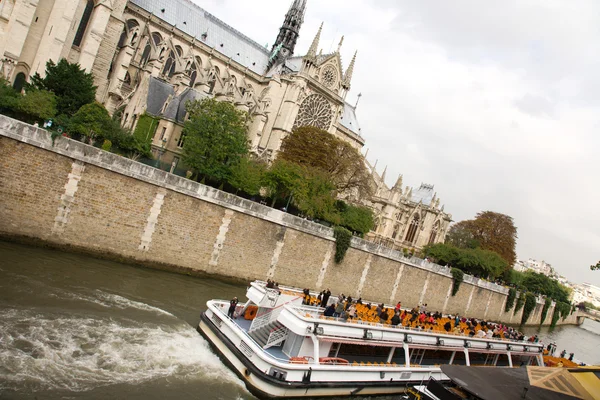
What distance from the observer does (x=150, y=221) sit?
61.6 feet

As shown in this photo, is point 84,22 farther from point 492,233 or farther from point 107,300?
point 492,233

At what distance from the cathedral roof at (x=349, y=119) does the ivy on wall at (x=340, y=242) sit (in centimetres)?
3138

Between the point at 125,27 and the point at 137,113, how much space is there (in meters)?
9.98

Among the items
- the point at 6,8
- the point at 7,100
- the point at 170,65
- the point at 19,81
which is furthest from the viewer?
the point at 170,65

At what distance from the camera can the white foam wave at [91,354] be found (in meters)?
9.09

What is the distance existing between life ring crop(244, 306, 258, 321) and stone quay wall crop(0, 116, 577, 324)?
6.41 metres

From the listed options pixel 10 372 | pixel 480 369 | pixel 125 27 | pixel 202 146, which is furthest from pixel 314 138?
pixel 10 372

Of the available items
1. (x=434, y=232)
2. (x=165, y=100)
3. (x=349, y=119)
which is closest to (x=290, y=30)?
(x=349, y=119)

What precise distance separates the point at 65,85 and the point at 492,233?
161 ft

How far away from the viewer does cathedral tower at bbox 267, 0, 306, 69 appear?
5231 centimetres

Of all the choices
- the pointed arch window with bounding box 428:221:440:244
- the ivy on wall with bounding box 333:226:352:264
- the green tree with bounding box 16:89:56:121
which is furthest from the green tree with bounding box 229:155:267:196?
the pointed arch window with bounding box 428:221:440:244

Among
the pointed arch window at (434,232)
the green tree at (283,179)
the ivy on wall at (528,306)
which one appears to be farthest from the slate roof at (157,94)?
the ivy on wall at (528,306)

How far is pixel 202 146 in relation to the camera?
2659 centimetres

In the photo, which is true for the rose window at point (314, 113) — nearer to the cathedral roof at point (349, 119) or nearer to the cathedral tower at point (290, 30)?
the cathedral roof at point (349, 119)
